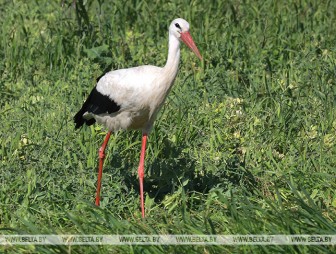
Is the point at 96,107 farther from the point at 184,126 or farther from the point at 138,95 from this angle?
the point at 184,126

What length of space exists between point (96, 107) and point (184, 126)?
0.85 metres

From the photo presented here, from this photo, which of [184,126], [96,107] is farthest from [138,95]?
[184,126]

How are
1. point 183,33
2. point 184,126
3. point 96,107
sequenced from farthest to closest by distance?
point 184,126 → point 96,107 → point 183,33

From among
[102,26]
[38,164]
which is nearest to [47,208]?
[38,164]

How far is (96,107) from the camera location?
6.51 meters

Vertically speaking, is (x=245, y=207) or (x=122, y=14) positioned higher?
(x=122, y=14)

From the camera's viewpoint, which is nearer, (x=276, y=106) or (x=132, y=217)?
(x=132, y=217)

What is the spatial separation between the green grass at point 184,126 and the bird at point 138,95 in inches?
11.9

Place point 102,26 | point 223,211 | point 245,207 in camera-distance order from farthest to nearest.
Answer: point 102,26
point 223,211
point 245,207

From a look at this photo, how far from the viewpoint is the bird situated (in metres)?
6.15

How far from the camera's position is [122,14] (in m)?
9.09

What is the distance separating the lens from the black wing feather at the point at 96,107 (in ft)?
20.9

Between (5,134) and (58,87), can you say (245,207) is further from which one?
(58,87)

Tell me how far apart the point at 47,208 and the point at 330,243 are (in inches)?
78.1
